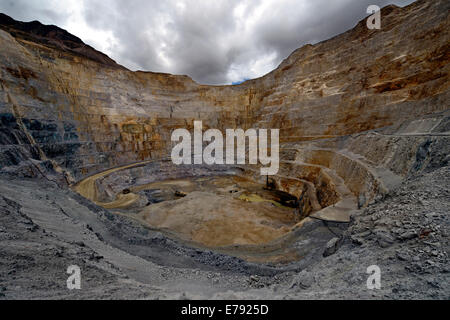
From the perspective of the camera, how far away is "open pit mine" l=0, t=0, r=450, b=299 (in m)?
2.45

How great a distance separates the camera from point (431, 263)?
1923 millimetres

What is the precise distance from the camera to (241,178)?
842 inches

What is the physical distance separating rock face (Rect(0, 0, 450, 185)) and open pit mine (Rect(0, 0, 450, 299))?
153mm

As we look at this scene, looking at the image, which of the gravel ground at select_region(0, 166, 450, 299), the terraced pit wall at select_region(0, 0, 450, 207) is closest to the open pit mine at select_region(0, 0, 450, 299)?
the gravel ground at select_region(0, 166, 450, 299)

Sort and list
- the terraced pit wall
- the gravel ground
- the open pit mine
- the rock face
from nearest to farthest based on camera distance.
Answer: the gravel ground, the open pit mine, the terraced pit wall, the rock face

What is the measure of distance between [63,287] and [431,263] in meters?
4.54

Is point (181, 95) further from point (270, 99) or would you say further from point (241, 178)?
point (241, 178)

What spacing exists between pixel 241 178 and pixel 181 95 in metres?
21.5

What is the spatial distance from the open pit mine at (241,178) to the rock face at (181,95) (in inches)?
6.0

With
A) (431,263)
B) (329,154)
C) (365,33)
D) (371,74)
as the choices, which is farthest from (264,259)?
(365,33)

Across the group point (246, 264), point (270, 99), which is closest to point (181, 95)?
point (270, 99)

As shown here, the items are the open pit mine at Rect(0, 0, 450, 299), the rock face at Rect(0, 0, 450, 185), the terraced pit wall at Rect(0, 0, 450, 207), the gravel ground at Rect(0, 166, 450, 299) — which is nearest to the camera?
the gravel ground at Rect(0, 166, 450, 299)

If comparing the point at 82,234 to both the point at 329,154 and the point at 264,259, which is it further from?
the point at 329,154

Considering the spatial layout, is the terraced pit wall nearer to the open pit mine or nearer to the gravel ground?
the open pit mine
